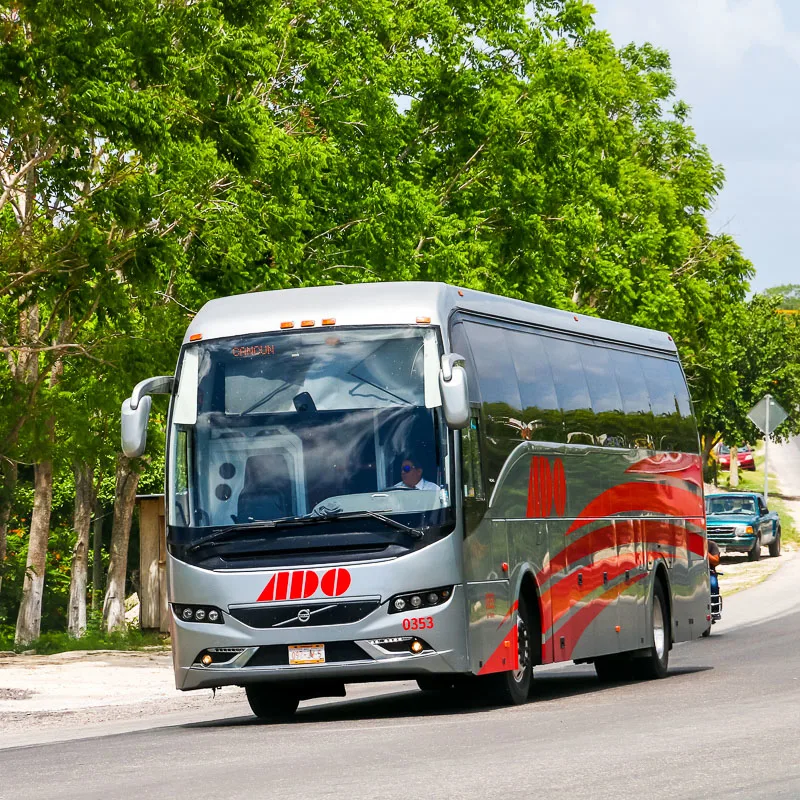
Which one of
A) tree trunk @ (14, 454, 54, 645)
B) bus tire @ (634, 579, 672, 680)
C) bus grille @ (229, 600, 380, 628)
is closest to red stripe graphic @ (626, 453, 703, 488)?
bus tire @ (634, 579, 672, 680)

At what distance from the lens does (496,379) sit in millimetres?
15672

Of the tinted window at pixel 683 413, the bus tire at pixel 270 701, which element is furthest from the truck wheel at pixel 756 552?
the bus tire at pixel 270 701

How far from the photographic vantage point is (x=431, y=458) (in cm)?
1420

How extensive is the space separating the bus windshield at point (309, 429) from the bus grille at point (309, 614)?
2.25 feet

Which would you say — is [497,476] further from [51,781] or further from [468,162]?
[468,162]

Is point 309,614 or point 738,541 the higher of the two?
point 738,541

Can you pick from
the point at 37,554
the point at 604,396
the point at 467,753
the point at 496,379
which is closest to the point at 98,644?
the point at 37,554

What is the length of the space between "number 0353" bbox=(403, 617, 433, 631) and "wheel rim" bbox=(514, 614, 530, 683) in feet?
5.43

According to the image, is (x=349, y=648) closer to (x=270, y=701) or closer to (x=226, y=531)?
(x=226, y=531)

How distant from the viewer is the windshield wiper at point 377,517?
14.0m

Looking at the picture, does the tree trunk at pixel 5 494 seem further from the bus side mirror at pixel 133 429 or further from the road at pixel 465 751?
the bus side mirror at pixel 133 429

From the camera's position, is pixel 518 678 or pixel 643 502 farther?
pixel 643 502

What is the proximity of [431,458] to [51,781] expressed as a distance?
450 cm

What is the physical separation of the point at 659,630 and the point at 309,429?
7045 mm
